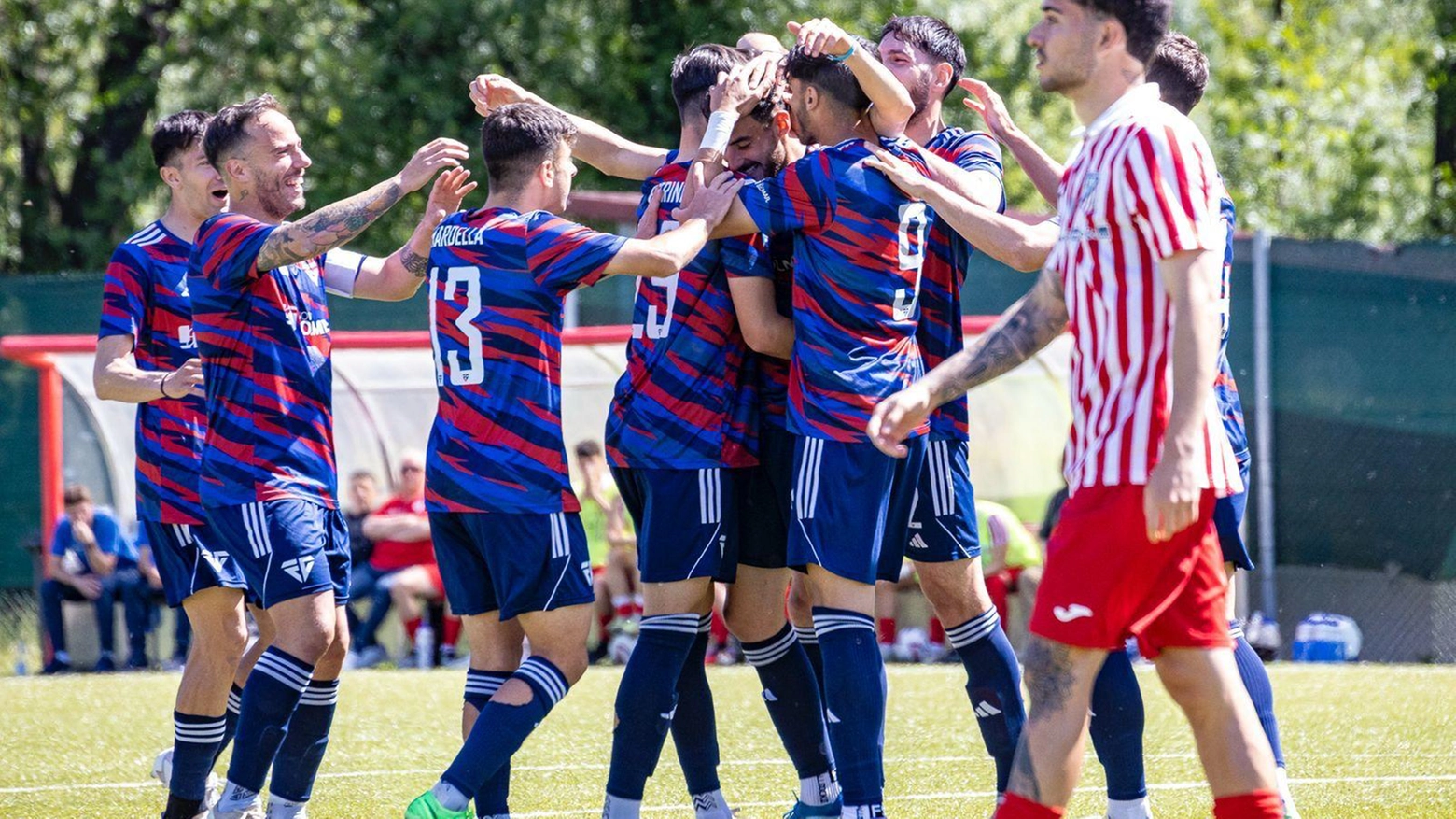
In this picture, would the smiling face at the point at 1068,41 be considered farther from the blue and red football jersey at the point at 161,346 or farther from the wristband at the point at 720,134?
the blue and red football jersey at the point at 161,346

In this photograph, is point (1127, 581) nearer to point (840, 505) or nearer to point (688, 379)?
point (840, 505)

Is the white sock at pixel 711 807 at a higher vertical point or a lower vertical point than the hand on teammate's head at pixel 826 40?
lower

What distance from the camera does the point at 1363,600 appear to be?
11.8 metres

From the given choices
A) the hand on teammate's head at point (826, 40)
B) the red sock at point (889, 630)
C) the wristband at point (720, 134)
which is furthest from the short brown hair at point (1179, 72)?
the red sock at point (889, 630)

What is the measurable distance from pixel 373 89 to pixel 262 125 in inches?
596

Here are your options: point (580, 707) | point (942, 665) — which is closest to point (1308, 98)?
point (942, 665)

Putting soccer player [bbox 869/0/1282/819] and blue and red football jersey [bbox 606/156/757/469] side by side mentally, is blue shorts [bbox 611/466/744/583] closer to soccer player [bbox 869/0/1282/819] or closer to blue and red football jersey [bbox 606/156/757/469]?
blue and red football jersey [bbox 606/156/757/469]

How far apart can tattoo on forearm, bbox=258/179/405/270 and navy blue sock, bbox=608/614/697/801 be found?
55.7 inches

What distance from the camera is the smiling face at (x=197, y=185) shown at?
5734mm

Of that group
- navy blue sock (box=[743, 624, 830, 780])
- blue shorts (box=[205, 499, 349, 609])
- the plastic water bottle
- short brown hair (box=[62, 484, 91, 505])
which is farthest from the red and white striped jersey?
short brown hair (box=[62, 484, 91, 505])

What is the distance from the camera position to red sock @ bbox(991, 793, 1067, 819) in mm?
3564

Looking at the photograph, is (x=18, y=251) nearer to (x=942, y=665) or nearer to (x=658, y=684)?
(x=942, y=665)

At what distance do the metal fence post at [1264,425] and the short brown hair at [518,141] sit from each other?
28.1 feet

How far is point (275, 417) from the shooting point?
5098mm
